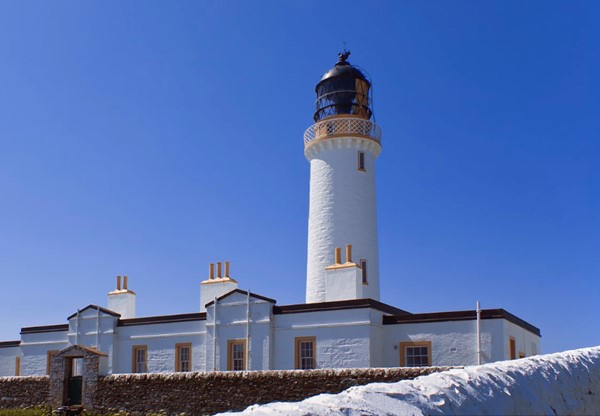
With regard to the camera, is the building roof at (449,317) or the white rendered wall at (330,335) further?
the white rendered wall at (330,335)

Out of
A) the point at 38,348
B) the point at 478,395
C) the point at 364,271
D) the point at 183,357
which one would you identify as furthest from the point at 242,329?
the point at 478,395

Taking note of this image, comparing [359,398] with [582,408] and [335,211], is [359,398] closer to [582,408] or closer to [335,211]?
[582,408]

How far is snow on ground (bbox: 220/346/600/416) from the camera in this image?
400 centimetres

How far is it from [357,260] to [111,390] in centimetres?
1138

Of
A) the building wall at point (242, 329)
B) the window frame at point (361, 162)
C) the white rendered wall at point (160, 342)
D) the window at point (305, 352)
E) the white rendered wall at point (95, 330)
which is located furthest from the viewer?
the window frame at point (361, 162)

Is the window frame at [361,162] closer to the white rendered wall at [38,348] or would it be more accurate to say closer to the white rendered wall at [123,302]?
the white rendered wall at [123,302]

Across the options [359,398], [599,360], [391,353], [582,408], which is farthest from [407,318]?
[359,398]

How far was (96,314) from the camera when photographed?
87.2 feet

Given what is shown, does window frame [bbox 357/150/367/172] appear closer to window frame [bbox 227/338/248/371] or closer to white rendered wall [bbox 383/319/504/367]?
white rendered wall [bbox 383/319/504/367]

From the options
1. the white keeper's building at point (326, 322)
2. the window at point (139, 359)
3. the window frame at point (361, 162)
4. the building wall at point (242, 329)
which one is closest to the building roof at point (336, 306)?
the white keeper's building at point (326, 322)

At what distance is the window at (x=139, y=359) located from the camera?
82.9ft

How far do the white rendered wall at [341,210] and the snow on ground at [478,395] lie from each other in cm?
1991

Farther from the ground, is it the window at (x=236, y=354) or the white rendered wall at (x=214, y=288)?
the white rendered wall at (x=214, y=288)

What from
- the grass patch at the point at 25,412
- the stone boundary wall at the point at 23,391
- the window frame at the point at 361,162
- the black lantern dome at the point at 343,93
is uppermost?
the black lantern dome at the point at 343,93
